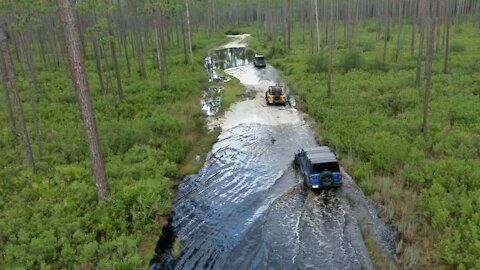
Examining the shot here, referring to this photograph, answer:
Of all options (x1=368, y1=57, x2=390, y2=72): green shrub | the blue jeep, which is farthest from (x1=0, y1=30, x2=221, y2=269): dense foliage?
(x1=368, y1=57, x2=390, y2=72): green shrub

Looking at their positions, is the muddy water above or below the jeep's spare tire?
below

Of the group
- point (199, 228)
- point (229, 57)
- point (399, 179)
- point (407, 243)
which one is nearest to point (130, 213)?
point (199, 228)

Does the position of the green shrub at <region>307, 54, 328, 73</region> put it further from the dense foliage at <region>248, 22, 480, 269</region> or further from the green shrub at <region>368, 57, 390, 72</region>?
the green shrub at <region>368, 57, 390, 72</region>

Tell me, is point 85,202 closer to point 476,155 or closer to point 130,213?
point 130,213

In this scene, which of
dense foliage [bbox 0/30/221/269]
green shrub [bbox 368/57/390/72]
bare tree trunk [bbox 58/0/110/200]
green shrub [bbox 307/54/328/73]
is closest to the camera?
dense foliage [bbox 0/30/221/269]

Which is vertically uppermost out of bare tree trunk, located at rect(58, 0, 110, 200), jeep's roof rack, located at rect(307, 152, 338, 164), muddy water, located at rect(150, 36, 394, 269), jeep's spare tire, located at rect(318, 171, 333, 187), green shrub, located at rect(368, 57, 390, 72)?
bare tree trunk, located at rect(58, 0, 110, 200)

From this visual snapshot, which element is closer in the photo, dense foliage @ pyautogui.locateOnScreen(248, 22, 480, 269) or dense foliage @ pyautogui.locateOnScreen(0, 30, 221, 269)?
dense foliage @ pyautogui.locateOnScreen(0, 30, 221, 269)

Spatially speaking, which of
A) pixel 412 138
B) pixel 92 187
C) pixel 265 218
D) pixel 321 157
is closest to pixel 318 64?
pixel 412 138
